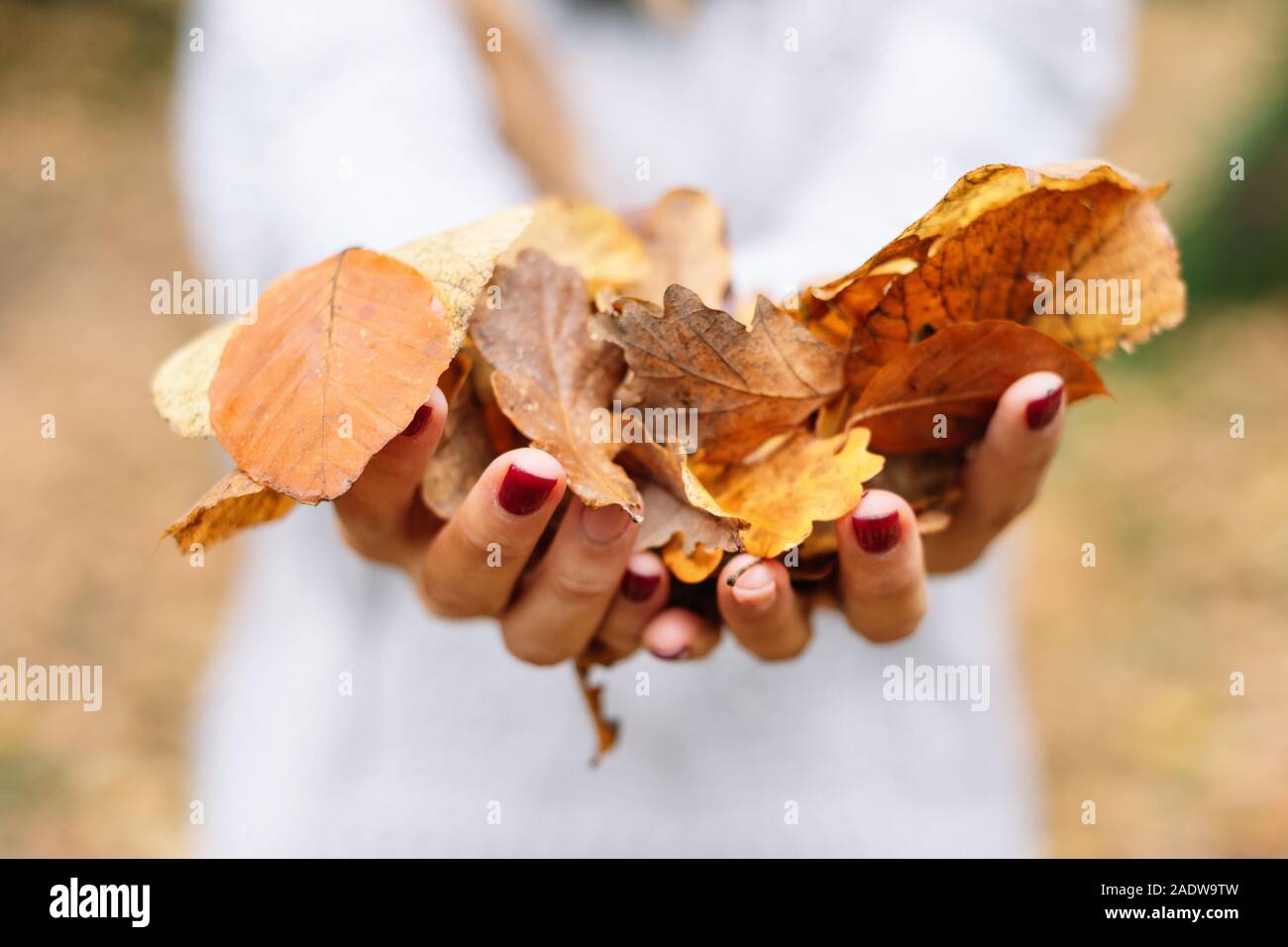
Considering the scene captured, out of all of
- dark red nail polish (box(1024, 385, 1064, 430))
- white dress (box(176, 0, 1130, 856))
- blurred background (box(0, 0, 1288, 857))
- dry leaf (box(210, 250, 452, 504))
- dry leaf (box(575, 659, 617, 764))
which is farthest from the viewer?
blurred background (box(0, 0, 1288, 857))

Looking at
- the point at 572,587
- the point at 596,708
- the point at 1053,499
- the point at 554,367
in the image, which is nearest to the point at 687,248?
the point at 554,367

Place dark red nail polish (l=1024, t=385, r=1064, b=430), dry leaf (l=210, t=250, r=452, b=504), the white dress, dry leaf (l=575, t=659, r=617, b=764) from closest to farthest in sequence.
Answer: dry leaf (l=210, t=250, r=452, b=504) < dark red nail polish (l=1024, t=385, r=1064, b=430) < dry leaf (l=575, t=659, r=617, b=764) < the white dress

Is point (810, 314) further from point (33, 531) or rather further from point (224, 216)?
point (33, 531)

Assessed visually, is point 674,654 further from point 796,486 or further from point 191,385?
point 191,385

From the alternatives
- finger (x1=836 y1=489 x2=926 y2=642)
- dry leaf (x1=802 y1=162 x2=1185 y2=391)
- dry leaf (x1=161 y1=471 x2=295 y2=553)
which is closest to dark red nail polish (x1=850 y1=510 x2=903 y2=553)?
finger (x1=836 y1=489 x2=926 y2=642)

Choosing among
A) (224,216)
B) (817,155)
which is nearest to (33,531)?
(224,216)

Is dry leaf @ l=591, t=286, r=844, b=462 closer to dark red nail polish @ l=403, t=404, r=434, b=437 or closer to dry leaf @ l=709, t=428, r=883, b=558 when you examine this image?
dry leaf @ l=709, t=428, r=883, b=558

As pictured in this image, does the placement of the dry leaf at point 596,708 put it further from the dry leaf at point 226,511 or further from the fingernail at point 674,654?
the dry leaf at point 226,511
